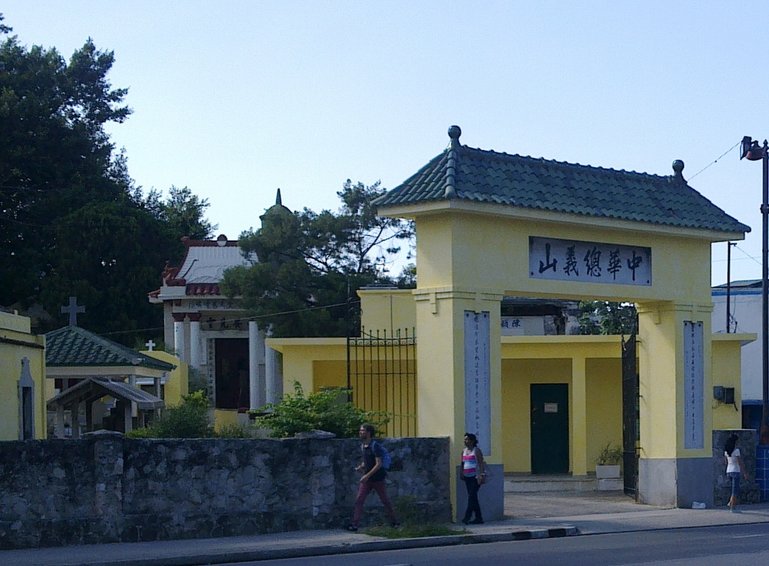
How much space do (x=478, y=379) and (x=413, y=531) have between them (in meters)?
3.39

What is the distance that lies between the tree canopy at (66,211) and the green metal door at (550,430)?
28202 mm

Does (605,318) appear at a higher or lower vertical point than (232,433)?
higher

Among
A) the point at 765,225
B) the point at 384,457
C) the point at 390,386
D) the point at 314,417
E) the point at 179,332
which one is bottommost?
the point at 384,457

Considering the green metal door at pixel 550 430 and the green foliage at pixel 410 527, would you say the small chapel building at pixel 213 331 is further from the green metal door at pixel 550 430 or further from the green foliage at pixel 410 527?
the green foliage at pixel 410 527

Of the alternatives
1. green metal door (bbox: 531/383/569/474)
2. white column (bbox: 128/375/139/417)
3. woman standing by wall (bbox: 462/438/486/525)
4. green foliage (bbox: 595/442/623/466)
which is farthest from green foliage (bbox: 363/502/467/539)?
green metal door (bbox: 531/383/569/474)

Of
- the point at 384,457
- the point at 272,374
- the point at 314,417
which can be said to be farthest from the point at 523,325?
the point at 384,457

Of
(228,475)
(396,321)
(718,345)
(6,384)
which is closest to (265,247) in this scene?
(396,321)

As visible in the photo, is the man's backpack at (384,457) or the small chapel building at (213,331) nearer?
the man's backpack at (384,457)

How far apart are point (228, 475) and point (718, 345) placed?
17.6 m

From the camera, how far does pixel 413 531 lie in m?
19.8

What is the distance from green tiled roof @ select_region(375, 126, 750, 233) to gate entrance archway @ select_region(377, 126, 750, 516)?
0.10 feet

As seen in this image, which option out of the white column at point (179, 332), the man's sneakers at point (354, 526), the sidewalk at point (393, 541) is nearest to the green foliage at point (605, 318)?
the white column at point (179, 332)

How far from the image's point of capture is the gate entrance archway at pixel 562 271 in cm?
2198

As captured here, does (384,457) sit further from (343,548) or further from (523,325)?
(523,325)
